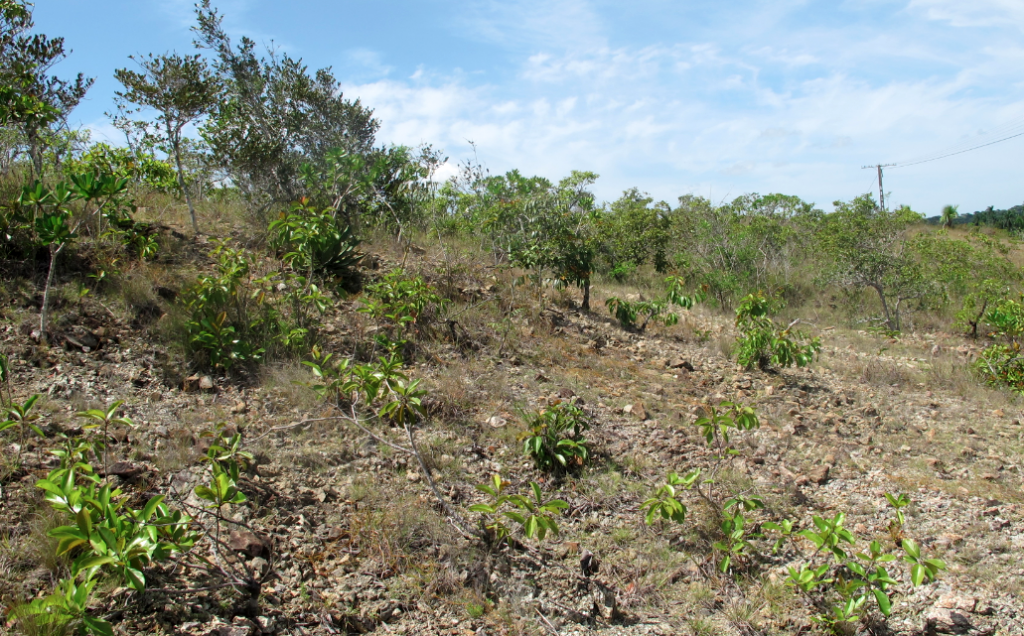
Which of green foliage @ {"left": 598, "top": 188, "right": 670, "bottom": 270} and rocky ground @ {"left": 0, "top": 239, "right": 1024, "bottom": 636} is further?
green foliage @ {"left": 598, "top": 188, "right": 670, "bottom": 270}

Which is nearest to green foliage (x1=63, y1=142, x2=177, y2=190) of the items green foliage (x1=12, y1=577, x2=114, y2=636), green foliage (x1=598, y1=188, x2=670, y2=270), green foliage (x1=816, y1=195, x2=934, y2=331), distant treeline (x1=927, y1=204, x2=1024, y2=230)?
green foliage (x1=12, y1=577, x2=114, y2=636)

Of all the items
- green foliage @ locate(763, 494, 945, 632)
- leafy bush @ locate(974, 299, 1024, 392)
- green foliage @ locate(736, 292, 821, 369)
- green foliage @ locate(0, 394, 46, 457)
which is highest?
green foliage @ locate(0, 394, 46, 457)

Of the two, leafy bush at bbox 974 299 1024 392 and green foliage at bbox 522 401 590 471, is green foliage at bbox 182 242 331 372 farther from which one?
leafy bush at bbox 974 299 1024 392

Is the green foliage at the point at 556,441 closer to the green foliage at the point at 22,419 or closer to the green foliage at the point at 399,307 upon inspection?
the green foliage at the point at 399,307

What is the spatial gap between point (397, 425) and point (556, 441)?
3.46ft

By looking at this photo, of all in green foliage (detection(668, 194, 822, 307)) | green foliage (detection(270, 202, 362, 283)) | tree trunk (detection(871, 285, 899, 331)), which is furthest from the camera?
green foliage (detection(668, 194, 822, 307))

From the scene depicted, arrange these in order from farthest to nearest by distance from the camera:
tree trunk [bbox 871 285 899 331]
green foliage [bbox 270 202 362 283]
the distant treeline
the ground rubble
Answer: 1. the distant treeline
2. tree trunk [bbox 871 285 899 331]
3. green foliage [bbox 270 202 362 283]
4. the ground rubble

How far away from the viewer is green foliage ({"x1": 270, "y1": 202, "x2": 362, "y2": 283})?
198 inches

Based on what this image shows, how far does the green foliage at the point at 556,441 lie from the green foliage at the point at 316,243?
2441mm

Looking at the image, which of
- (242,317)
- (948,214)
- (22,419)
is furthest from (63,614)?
(948,214)

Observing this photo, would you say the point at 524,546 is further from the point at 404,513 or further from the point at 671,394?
the point at 671,394

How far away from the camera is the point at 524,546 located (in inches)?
124

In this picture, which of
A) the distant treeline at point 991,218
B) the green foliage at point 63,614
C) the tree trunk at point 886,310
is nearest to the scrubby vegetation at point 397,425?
the green foliage at point 63,614

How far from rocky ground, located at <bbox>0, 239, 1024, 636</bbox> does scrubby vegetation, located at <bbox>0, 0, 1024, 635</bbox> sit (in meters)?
0.02
